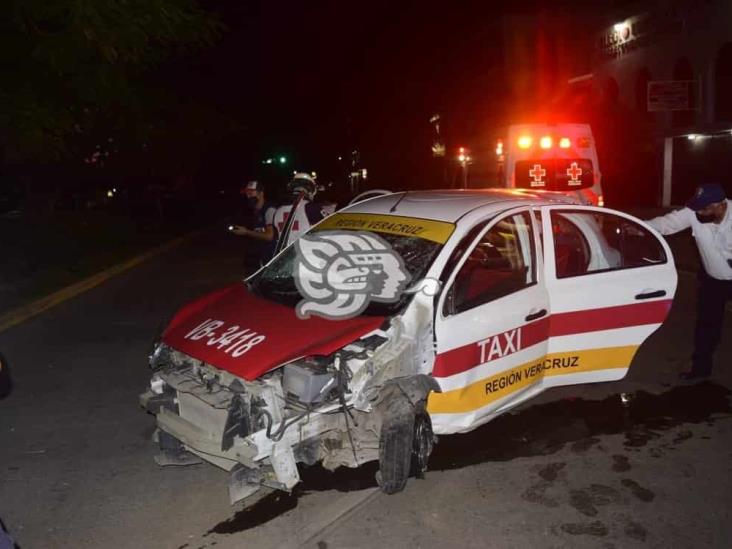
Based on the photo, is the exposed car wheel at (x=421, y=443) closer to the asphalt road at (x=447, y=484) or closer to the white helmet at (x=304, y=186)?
the asphalt road at (x=447, y=484)

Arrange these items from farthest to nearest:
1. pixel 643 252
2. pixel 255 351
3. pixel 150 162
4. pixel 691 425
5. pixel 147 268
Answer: pixel 150 162
pixel 147 268
pixel 643 252
pixel 691 425
pixel 255 351

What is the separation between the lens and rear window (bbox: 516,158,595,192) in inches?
460

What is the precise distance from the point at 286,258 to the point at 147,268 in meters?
11.4

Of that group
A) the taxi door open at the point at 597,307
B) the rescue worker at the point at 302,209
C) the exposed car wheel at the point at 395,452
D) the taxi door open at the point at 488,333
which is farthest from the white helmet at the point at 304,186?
the exposed car wheel at the point at 395,452

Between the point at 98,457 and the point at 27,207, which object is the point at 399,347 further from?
the point at 27,207

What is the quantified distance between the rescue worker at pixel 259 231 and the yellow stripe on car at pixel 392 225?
1.89 meters

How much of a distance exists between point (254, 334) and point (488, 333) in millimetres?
1430

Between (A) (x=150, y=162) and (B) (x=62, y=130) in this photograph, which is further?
(A) (x=150, y=162)

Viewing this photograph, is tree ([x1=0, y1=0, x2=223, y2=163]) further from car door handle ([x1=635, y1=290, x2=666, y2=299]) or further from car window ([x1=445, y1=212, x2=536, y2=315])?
car door handle ([x1=635, y1=290, x2=666, y2=299])

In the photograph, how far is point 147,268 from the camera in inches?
627

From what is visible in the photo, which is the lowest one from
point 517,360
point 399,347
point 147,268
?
point 147,268

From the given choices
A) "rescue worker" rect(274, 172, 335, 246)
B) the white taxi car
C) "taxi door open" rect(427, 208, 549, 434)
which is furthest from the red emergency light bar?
"taxi door open" rect(427, 208, 549, 434)

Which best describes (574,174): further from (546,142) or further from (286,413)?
(286,413)

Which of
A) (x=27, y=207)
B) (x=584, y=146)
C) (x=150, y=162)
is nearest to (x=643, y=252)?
(x=584, y=146)
